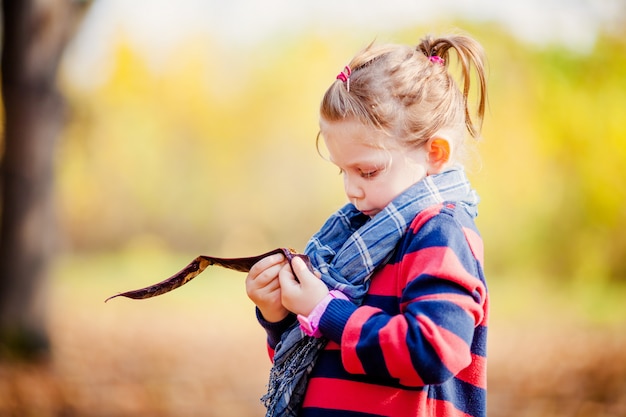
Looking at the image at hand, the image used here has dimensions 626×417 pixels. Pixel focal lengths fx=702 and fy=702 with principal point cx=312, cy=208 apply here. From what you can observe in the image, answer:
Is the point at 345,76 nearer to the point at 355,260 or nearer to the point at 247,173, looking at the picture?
the point at 355,260

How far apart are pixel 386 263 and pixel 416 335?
28cm

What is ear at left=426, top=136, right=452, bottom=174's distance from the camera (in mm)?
1845

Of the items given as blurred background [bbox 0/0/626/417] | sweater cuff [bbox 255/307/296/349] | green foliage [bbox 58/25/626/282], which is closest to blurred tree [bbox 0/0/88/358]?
blurred background [bbox 0/0/626/417]

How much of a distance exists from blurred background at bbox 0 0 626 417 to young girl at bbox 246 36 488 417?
1.13 ft

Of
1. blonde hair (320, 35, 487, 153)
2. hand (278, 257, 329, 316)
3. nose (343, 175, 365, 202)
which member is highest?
blonde hair (320, 35, 487, 153)

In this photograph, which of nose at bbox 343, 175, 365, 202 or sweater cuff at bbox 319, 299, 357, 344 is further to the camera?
nose at bbox 343, 175, 365, 202

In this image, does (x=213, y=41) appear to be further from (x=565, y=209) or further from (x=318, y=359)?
(x=318, y=359)

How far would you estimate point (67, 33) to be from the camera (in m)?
6.47

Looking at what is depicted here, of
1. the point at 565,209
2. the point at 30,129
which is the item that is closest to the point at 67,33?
the point at 30,129

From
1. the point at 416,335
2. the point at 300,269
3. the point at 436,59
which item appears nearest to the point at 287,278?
the point at 300,269

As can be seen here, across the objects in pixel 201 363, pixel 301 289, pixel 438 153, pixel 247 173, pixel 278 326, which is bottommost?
pixel 201 363

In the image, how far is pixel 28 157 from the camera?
6.46 metres

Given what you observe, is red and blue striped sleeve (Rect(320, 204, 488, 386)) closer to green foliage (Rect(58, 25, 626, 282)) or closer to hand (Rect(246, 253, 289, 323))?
hand (Rect(246, 253, 289, 323))

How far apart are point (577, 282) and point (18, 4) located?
788cm
